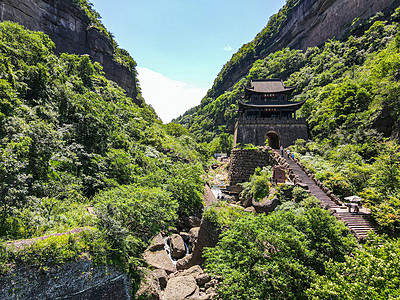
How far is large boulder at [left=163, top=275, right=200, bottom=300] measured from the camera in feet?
26.0

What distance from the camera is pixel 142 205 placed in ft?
25.2

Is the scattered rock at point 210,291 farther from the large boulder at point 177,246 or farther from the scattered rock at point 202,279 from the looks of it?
the large boulder at point 177,246

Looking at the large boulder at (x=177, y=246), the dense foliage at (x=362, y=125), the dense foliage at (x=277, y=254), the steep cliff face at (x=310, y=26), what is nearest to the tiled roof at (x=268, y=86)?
the dense foliage at (x=362, y=125)

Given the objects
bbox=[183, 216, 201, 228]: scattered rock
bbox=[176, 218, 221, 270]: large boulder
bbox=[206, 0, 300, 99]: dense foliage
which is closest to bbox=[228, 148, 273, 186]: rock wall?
bbox=[183, 216, 201, 228]: scattered rock

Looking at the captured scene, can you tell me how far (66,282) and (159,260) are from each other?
522 centimetres

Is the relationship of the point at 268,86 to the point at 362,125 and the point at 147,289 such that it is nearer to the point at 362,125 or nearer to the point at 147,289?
the point at 362,125

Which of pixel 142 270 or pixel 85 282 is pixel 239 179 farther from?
pixel 85 282

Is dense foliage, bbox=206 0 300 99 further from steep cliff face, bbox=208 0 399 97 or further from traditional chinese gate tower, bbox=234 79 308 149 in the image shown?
traditional chinese gate tower, bbox=234 79 308 149

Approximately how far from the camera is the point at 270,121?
27.7 m

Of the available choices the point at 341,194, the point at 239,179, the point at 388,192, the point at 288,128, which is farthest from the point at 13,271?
the point at 288,128

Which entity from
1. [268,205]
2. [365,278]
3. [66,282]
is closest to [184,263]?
[66,282]

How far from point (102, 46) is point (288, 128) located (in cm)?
3297

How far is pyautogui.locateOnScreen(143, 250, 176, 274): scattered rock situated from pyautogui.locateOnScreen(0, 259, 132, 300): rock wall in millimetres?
3021

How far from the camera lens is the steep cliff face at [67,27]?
22.1m
